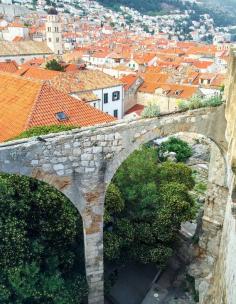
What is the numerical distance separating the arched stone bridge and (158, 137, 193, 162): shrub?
12.5 metres

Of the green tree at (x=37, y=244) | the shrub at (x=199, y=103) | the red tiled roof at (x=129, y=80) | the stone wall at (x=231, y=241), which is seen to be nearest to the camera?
the stone wall at (x=231, y=241)

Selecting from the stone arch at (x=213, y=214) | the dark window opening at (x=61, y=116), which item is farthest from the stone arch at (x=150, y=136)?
the dark window opening at (x=61, y=116)

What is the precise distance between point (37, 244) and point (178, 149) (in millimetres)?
16010

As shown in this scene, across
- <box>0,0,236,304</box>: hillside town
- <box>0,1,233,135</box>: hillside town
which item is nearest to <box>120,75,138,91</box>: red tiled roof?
<box>0,1,233,135</box>: hillside town

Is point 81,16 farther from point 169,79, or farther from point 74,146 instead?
point 74,146

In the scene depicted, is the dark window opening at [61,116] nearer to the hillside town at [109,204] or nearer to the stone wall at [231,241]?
the hillside town at [109,204]

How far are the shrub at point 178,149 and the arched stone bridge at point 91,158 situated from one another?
12533 millimetres

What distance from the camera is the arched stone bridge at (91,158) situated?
369 inches

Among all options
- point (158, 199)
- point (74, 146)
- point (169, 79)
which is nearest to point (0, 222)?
point (74, 146)

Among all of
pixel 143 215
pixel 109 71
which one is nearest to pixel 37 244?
pixel 143 215

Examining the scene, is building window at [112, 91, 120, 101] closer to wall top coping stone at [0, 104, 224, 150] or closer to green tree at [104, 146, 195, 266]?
green tree at [104, 146, 195, 266]

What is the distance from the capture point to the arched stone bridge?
9.38 meters

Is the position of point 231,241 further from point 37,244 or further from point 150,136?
point 37,244

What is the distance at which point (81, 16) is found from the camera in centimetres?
14762
